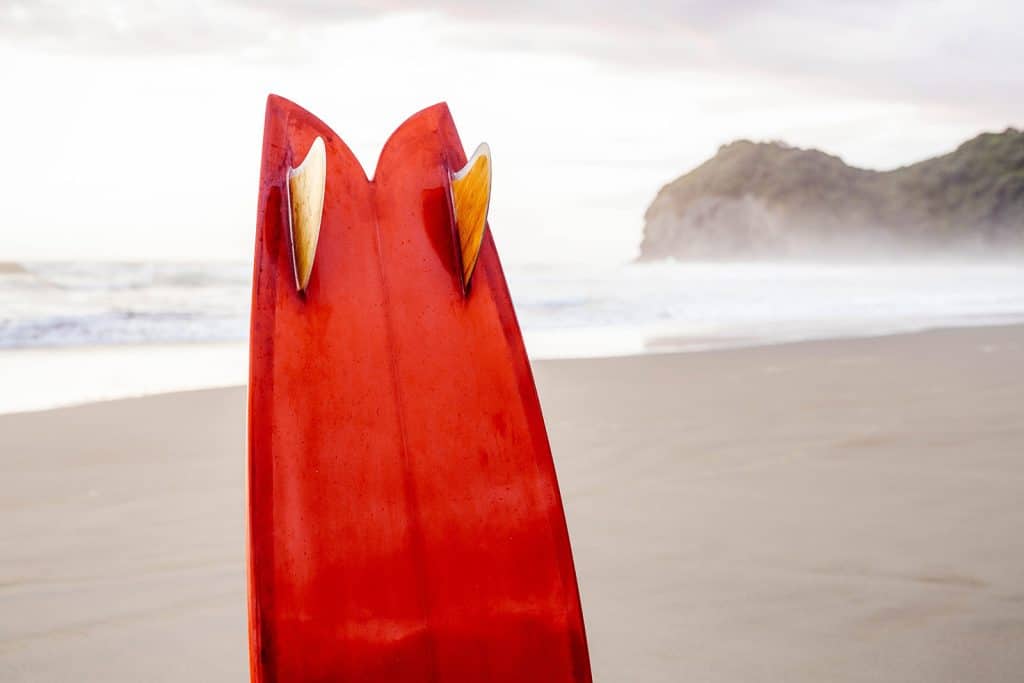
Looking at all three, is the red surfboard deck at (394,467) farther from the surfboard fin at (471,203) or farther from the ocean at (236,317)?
the ocean at (236,317)

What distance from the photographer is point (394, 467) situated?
1.41m

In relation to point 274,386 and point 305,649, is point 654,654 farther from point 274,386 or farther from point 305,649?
point 274,386

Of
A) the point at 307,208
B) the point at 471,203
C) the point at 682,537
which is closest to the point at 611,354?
the point at 682,537

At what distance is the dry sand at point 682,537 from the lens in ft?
5.41

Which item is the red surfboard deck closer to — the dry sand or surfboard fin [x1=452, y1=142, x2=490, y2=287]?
surfboard fin [x1=452, y1=142, x2=490, y2=287]

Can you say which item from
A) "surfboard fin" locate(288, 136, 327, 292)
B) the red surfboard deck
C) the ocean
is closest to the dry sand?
the red surfboard deck

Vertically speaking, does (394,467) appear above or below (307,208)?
below

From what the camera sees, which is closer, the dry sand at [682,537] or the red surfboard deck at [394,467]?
the red surfboard deck at [394,467]

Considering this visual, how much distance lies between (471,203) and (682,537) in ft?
3.74

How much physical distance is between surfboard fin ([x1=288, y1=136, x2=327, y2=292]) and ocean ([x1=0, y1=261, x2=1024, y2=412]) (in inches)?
126

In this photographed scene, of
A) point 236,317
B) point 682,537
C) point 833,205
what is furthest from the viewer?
point 833,205

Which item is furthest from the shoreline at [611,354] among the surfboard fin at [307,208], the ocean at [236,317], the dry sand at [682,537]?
the surfboard fin at [307,208]

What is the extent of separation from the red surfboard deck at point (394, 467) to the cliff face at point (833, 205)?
158 feet

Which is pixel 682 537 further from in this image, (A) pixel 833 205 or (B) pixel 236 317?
(A) pixel 833 205
